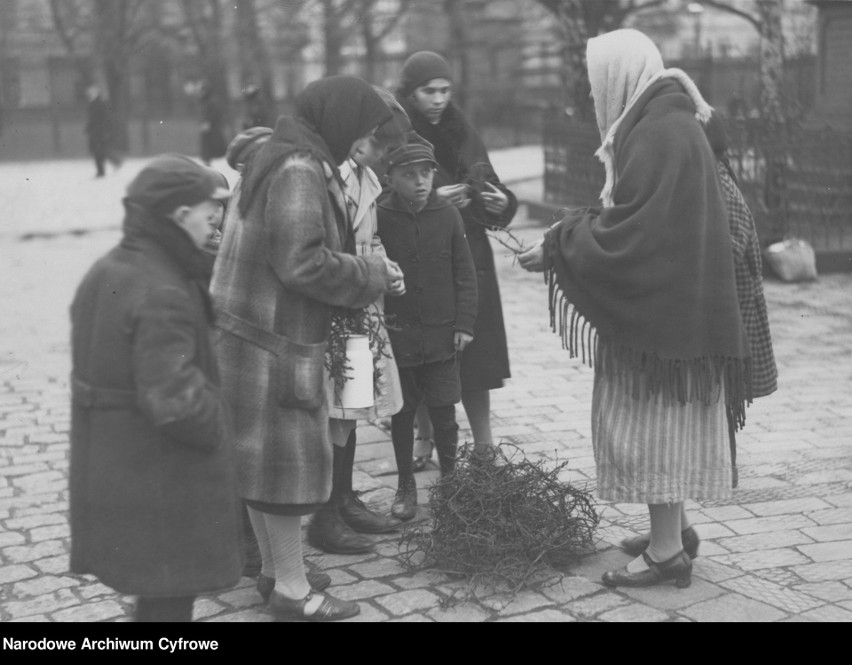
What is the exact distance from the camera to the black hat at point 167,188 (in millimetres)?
3197

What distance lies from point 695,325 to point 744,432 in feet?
8.45

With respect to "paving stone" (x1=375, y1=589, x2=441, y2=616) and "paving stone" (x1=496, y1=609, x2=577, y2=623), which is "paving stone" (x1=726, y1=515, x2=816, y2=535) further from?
"paving stone" (x1=375, y1=589, x2=441, y2=616)

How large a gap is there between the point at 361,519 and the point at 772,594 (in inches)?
63.3

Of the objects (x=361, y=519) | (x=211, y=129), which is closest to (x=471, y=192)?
(x=361, y=519)

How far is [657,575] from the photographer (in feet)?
14.3

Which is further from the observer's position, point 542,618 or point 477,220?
point 477,220

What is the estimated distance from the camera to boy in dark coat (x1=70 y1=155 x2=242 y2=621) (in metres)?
3.14

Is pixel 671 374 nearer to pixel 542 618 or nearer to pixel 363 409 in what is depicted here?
pixel 542 618

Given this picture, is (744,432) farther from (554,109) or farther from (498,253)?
(554,109)

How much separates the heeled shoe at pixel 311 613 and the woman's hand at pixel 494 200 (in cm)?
200

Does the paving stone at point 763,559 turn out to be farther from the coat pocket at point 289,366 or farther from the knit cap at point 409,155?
the knit cap at point 409,155

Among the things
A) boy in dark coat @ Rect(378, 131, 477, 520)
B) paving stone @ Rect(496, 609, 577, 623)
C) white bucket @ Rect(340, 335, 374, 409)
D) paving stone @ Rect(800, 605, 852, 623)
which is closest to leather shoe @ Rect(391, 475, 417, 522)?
boy in dark coat @ Rect(378, 131, 477, 520)

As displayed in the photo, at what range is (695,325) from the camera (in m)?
4.05
